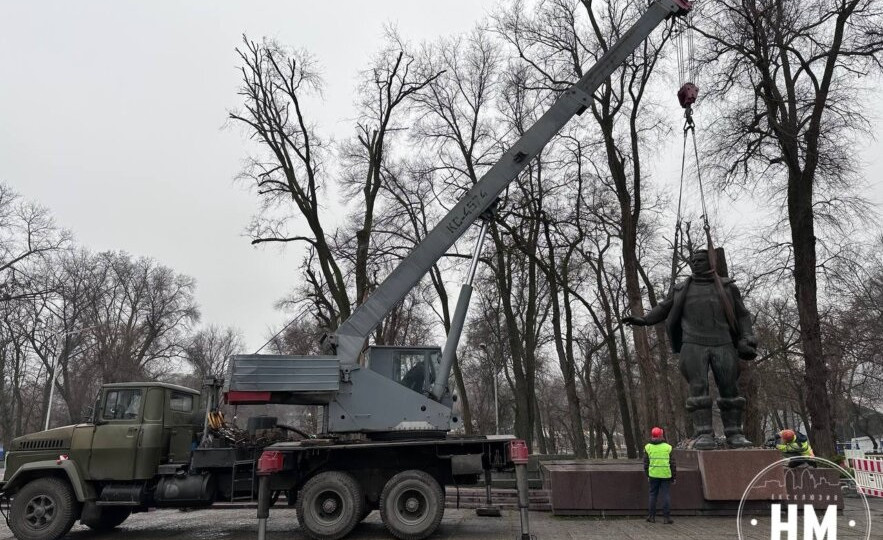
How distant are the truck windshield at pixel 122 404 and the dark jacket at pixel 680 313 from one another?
9.37m

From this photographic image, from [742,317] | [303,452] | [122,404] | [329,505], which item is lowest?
[329,505]

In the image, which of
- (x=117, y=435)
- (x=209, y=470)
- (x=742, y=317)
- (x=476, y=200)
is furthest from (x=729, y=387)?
(x=117, y=435)

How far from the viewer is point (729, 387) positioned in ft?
36.3

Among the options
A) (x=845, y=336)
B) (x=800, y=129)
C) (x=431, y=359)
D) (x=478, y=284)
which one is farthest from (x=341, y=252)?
(x=845, y=336)

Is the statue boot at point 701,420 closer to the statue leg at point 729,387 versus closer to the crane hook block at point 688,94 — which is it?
the statue leg at point 729,387

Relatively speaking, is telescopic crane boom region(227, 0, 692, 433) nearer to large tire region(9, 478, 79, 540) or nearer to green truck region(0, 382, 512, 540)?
green truck region(0, 382, 512, 540)

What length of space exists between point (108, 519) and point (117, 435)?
7.25ft

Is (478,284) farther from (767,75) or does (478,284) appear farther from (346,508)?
(346,508)

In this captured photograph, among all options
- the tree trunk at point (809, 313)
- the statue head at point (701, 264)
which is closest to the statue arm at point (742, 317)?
the statue head at point (701, 264)

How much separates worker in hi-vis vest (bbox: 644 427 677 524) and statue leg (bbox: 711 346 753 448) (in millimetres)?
1771

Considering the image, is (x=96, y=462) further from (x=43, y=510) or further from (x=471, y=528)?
(x=471, y=528)

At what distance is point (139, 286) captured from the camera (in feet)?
157

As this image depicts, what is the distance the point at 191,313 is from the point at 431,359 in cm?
4367

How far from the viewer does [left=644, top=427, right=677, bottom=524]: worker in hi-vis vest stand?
987 cm
